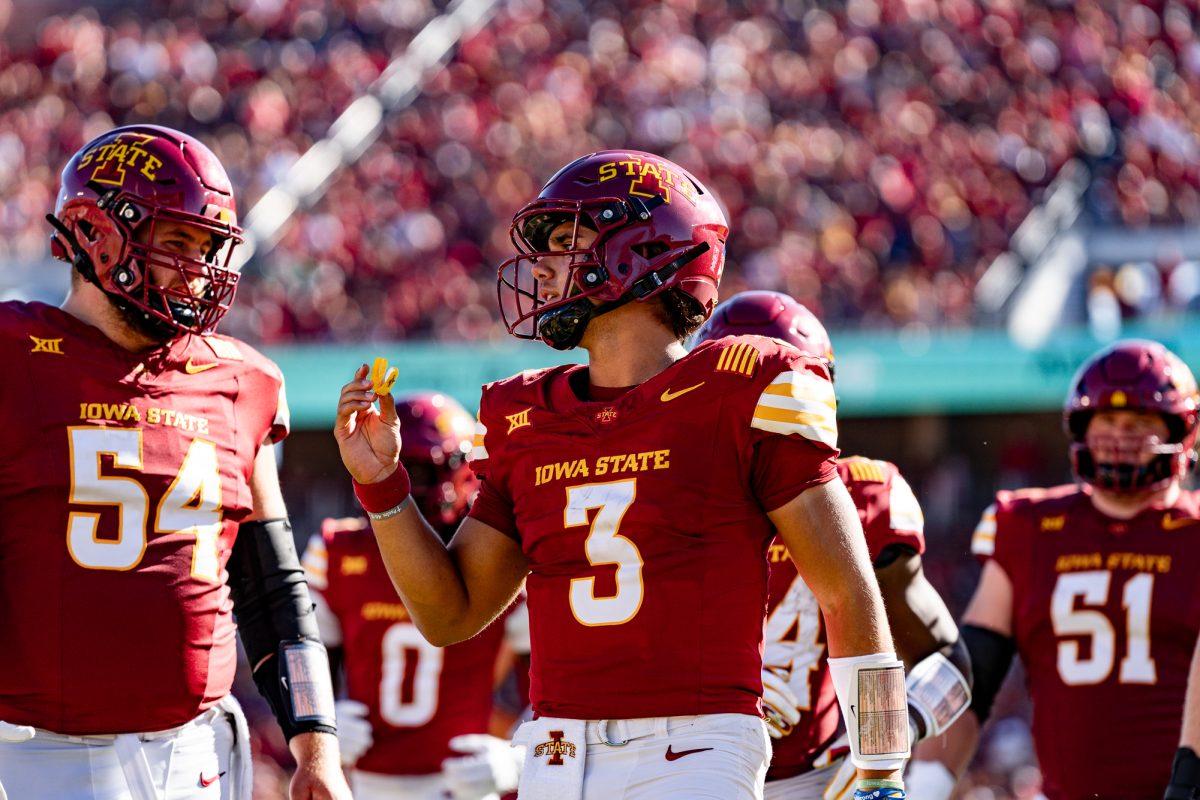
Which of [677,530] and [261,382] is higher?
[261,382]

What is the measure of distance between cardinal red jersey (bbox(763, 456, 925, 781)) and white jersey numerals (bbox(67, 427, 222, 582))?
155 centimetres

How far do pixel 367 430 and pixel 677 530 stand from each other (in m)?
0.72

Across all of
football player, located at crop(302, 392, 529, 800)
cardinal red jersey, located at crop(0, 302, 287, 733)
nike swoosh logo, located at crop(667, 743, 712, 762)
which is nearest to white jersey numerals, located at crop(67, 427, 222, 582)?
cardinal red jersey, located at crop(0, 302, 287, 733)

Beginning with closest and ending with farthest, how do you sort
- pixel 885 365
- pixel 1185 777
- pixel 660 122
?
pixel 1185 777 → pixel 885 365 → pixel 660 122

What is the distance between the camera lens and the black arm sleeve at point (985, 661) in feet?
16.6

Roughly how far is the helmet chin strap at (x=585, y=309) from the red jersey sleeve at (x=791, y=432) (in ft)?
1.05

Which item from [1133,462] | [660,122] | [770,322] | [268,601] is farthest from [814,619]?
[660,122]

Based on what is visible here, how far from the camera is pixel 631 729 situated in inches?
124

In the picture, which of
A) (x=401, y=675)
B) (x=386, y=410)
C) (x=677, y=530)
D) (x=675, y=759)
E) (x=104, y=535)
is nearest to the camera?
(x=675, y=759)

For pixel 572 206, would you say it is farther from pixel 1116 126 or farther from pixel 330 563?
pixel 1116 126

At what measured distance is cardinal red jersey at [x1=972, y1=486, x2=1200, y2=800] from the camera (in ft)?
16.2

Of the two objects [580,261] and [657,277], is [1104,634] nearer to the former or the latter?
[657,277]

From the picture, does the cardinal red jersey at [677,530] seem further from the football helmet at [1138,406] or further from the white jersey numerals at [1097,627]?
the football helmet at [1138,406]

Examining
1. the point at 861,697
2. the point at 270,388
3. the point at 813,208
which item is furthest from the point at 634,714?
the point at 813,208
